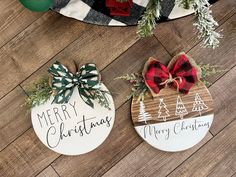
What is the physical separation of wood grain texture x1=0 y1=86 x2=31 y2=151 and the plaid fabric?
24cm

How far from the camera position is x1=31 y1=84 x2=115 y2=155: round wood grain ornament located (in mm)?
1095

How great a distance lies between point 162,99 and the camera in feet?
3.60

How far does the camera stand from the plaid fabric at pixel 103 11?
1080mm

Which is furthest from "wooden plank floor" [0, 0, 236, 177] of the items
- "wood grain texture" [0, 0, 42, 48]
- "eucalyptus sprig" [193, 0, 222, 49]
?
"eucalyptus sprig" [193, 0, 222, 49]

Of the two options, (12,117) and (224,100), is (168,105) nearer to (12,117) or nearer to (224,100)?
(224,100)

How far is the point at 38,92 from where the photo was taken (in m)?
1.08

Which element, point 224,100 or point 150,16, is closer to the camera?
point 150,16

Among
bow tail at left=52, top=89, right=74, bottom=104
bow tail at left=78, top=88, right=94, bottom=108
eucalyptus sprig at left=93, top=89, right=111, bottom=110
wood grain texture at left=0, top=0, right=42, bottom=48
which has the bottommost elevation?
eucalyptus sprig at left=93, top=89, right=111, bottom=110

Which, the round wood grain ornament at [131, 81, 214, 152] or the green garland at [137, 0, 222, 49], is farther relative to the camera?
the round wood grain ornament at [131, 81, 214, 152]

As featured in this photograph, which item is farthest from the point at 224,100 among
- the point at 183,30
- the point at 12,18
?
the point at 12,18

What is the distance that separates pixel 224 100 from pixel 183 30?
0.21m

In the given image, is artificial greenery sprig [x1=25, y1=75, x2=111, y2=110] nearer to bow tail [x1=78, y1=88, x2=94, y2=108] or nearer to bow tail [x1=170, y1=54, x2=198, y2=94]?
bow tail [x1=78, y1=88, x2=94, y2=108]

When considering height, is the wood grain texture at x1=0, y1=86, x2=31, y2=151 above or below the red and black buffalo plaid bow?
above

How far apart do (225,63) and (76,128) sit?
426mm
